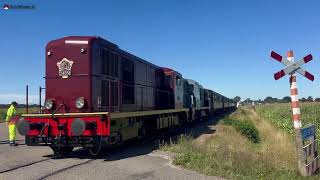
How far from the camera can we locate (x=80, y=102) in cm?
1185

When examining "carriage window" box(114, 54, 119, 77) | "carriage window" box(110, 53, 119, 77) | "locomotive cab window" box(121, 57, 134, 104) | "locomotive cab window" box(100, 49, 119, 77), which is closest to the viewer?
"locomotive cab window" box(100, 49, 119, 77)

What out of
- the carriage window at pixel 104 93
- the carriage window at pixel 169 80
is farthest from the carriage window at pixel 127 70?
the carriage window at pixel 169 80

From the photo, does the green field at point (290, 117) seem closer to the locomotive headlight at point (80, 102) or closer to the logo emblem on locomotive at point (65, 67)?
the locomotive headlight at point (80, 102)

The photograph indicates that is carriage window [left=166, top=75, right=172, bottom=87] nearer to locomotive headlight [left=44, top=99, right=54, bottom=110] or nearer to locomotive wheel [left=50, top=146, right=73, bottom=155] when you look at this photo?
locomotive wheel [left=50, top=146, right=73, bottom=155]

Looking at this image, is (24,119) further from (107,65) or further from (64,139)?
(107,65)

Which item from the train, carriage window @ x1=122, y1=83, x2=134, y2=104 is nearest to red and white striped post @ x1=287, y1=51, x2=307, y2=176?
Answer: the train

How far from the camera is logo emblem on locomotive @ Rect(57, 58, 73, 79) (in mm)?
12288

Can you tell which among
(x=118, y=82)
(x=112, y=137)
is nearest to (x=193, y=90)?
(x=118, y=82)

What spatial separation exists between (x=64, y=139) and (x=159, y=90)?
851 cm

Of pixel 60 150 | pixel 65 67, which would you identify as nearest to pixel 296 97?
pixel 65 67

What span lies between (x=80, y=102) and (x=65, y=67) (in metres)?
1.24

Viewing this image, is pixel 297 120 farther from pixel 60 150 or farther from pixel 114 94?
pixel 60 150

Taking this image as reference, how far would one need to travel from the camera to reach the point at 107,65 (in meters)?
12.9

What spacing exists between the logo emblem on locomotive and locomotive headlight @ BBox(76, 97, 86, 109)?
90 centimetres
